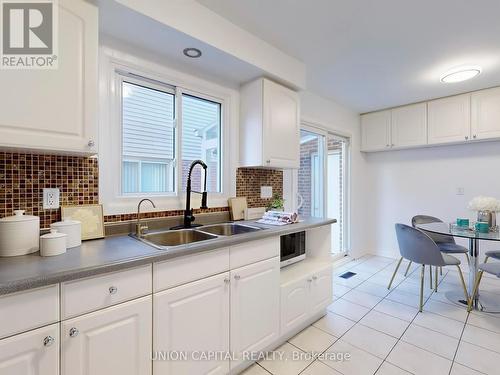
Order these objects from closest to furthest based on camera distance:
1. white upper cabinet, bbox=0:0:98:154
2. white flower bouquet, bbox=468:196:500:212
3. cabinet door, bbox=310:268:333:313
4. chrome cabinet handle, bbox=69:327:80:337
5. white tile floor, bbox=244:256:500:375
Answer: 1. chrome cabinet handle, bbox=69:327:80:337
2. white upper cabinet, bbox=0:0:98:154
3. white tile floor, bbox=244:256:500:375
4. cabinet door, bbox=310:268:333:313
5. white flower bouquet, bbox=468:196:500:212

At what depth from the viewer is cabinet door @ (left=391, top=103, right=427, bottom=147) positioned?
11.4ft

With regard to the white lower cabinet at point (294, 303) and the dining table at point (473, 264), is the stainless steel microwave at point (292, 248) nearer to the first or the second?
the white lower cabinet at point (294, 303)

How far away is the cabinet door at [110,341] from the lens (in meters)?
0.98

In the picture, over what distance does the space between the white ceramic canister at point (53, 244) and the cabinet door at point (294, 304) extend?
4.54 ft

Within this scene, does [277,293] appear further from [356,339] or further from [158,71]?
[158,71]

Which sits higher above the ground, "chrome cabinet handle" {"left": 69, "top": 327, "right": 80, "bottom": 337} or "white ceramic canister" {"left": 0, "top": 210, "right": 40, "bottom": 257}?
"white ceramic canister" {"left": 0, "top": 210, "right": 40, "bottom": 257}

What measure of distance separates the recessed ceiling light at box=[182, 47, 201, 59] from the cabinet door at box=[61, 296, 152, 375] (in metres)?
1.59

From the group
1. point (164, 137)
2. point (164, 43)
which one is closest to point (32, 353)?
point (164, 137)

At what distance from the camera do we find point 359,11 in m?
1.72

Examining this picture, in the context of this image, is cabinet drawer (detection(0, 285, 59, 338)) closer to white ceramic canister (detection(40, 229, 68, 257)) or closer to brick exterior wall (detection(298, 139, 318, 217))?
white ceramic canister (detection(40, 229, 68, 257))

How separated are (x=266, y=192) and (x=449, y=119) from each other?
2.65m

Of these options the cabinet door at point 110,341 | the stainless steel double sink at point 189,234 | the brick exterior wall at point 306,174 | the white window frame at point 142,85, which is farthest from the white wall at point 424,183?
the cabinet door at point 110,341

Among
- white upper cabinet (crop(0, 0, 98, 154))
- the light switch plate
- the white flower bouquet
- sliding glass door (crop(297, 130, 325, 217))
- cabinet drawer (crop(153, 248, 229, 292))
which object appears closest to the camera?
white upper cabinet (crop(0, 0, 98, 154))

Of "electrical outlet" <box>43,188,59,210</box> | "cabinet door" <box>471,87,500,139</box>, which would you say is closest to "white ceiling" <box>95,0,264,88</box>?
"electrical outlet" <box>43,188,59,210</box>
